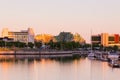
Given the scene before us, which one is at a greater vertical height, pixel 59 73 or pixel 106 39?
pixel 106 39

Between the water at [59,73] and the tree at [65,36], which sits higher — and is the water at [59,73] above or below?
below

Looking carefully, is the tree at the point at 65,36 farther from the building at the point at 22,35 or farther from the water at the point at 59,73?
the water at the point at 59,73

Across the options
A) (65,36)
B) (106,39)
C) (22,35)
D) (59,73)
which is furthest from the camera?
(65,36)

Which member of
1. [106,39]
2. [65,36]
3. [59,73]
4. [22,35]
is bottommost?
[59,73]

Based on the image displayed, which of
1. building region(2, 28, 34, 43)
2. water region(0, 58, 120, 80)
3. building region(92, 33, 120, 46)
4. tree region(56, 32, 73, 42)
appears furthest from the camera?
tree region(56, 32, 73, 42)

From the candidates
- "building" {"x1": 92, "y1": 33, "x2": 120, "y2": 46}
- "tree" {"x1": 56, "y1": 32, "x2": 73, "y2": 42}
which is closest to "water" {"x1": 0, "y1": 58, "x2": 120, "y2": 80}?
"building" {"x1": 92, "y1": 33, "x2": 120, "y2": 46}

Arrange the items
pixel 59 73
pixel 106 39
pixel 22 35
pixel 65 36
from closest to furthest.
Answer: pixel 59 73, pixel 106 39, pixel 22 35, pixel 65 36

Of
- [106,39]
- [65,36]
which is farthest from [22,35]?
[106,39]

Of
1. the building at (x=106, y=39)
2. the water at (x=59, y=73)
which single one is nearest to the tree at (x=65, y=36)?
the building at (x=106, y=39)

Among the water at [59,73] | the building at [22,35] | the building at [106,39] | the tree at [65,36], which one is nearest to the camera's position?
the water at [59,73]

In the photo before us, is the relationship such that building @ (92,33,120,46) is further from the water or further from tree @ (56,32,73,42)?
the water

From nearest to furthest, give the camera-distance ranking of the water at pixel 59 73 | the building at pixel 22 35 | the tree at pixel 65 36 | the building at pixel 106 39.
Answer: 1. the water at pixel 59 73
2. the building at pixel 22 35
3. the building at pixel 106 39
4. the tree at pixel 65 36

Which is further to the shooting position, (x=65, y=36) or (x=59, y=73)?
(x=65, y=36)

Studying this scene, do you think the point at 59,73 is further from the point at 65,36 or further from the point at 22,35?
the point at 65,36
